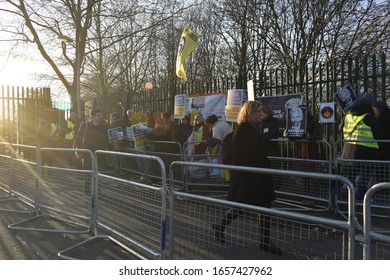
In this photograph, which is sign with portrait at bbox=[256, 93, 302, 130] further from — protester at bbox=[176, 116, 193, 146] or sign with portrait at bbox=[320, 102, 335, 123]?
protester at bbox=[176, 116, 193, 146]

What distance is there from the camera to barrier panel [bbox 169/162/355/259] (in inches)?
128

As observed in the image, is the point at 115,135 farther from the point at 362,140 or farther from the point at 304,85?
the point at 362,140

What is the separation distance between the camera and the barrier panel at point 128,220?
161 inches

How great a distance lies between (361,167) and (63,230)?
16.1 ft

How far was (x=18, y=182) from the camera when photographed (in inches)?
299

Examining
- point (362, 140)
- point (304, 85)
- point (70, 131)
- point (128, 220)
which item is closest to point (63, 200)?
point (128, 220)

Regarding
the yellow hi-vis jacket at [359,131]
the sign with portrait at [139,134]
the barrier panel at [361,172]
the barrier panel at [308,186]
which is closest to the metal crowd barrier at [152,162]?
the sign with portrait at [139,134]

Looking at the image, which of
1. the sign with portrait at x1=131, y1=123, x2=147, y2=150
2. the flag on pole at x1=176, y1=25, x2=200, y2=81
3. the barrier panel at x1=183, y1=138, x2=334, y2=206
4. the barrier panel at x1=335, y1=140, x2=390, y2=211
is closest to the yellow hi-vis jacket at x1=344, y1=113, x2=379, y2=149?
the barrier panel at x1=335, y1=140, x2=390, y2=211

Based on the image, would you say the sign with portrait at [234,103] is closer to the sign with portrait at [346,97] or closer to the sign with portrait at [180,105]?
the sign with portrait at [346,97]

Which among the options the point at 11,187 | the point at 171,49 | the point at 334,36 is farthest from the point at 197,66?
the point at 11,187

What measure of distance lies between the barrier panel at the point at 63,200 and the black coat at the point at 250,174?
6.68 feet

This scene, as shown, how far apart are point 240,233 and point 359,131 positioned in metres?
3.69

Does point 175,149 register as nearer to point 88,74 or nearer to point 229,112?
point 229,112

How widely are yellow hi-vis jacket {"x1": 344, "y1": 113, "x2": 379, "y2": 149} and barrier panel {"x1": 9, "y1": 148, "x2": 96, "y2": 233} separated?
4.53 meters
